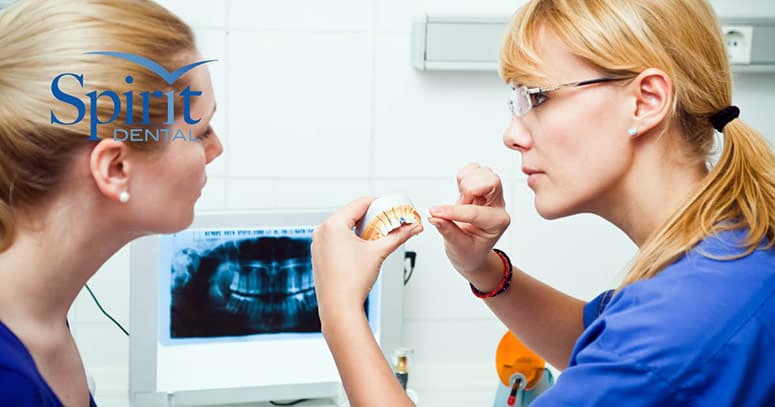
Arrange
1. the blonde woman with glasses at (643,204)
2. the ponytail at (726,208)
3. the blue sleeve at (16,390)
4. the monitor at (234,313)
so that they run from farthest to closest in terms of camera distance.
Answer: the monitor at (234,313)
the ponytail at (726,208)
the blonde woman with glasses at (643,204)
the blue sleeve at (16,390)

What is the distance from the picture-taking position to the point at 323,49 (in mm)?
2049

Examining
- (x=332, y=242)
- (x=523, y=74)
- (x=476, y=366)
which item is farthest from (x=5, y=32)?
(x=476, y=366)

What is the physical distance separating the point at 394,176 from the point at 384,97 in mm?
200

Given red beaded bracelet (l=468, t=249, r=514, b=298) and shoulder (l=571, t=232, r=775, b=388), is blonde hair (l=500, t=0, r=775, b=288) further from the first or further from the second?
red beaded bracelet (l=468, t=249, r=514, b=298)

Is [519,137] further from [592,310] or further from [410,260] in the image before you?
[410,260]

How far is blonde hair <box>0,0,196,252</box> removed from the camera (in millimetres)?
1034

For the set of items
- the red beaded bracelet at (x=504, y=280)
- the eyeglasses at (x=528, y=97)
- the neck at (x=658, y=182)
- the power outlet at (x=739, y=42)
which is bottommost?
the red beaded bracelet at (x=504, y=280)

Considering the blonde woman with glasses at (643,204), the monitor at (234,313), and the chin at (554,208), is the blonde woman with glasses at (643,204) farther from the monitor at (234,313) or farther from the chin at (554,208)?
the monitor at (234,313)

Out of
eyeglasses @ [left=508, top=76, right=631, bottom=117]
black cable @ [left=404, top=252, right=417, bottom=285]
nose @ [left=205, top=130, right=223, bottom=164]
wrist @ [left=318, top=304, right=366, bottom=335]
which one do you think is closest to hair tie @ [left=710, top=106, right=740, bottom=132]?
eyeglasses @ [left=508, top=76, right=631, bottom=117]

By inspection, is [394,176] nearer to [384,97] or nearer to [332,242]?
[384,97]

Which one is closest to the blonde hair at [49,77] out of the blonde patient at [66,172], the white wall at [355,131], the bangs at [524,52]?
the blonde patient at [66,172]

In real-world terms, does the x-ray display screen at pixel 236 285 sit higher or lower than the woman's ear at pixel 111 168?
lower

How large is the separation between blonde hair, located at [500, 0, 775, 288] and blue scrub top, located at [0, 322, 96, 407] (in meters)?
0.79

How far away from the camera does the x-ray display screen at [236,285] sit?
1773 mm
